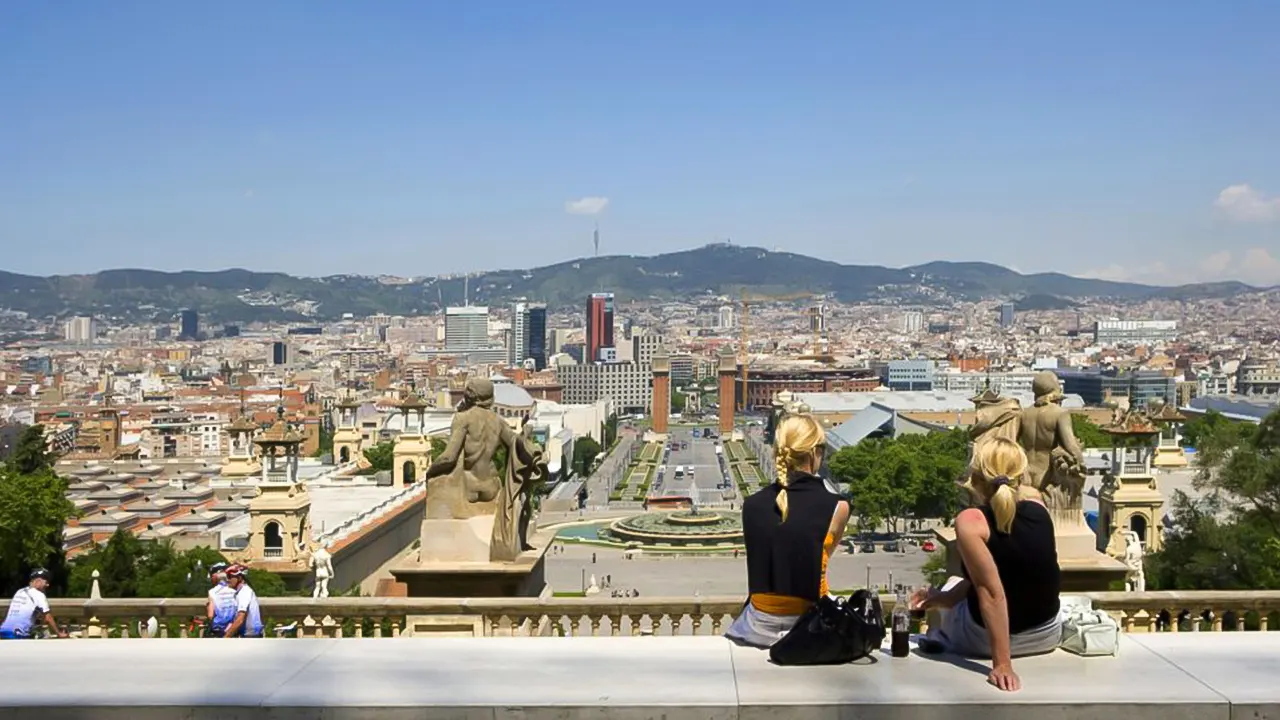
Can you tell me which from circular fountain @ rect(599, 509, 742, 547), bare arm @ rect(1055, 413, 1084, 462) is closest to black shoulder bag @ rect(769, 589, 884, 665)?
bare arm @ rect(1055, 413, 1084, 462)

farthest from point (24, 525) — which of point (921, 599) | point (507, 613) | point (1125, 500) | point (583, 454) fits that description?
point (583, 454)

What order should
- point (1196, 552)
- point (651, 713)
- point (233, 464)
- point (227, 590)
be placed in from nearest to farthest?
point (651, 713)
point (227, 590)
point (1196, 552)
point (233, 464)

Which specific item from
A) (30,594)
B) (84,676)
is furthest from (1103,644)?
(30,594)

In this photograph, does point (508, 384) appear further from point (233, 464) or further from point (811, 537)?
point (811, 537)

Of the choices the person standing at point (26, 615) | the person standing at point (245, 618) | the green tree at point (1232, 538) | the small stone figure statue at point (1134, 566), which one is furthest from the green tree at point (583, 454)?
the person standing at point (245, 618)

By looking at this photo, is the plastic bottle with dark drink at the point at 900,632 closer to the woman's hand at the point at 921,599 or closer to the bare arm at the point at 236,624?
the woman's hand at the point at 921,599

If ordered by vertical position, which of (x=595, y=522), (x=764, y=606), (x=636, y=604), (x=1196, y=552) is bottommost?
(x=595, y=522)
